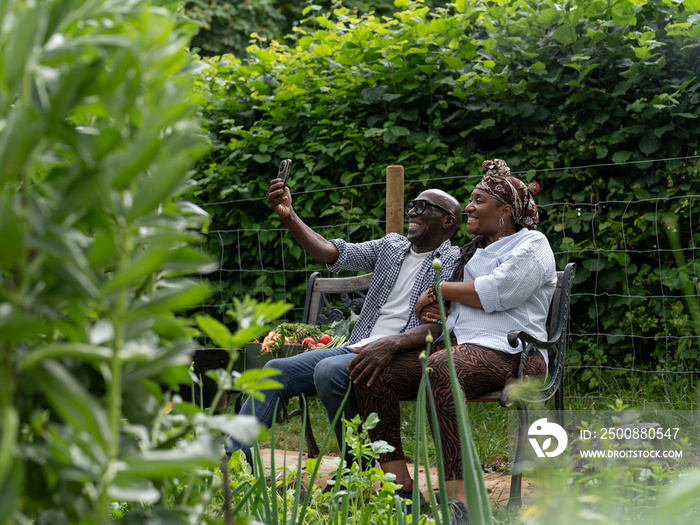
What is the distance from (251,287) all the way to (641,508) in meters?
4.23

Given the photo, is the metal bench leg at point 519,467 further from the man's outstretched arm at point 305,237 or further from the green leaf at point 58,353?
the green leaf at point 58,353

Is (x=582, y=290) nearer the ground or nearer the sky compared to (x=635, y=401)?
nearer the sky

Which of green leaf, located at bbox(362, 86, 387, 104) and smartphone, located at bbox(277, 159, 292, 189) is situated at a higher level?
green leaf, located at bbox(362, 86, 387, 104)

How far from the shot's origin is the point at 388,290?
3.39 metres

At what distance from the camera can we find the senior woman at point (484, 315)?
107 inches

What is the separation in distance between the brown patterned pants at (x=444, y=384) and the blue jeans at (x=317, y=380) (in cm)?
9

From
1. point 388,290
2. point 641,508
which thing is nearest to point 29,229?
point 641,508

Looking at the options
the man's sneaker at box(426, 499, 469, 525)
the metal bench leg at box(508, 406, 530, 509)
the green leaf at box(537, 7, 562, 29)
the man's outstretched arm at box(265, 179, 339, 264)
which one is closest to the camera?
the man's sneaker at box(426, 499, 469, 525)

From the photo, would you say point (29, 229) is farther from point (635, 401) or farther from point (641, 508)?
point (635, 401)

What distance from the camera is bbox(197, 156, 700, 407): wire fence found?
3932 mm

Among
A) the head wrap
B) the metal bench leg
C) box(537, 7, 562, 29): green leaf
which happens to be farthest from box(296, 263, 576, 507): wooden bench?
box(537, 7, 562, 29): green leaf

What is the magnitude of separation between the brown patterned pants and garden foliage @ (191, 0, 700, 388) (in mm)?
1431

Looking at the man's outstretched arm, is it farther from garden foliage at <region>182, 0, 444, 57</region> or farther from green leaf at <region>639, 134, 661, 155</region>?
garden foliage at <region>182, 0, 444, 57</region>
